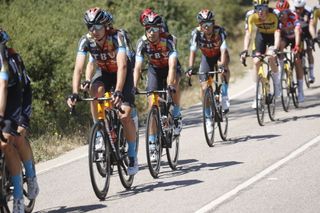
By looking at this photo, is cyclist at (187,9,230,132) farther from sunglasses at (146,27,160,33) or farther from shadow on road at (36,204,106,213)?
shadow on road at (36,204,106,213)

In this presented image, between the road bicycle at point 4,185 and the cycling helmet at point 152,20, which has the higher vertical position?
the cycling helmet at point 152,20

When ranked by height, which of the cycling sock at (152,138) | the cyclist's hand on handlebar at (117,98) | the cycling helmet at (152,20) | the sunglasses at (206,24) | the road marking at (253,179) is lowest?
the road marking at (253,179)

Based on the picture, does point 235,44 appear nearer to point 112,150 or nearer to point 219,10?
point 219,10

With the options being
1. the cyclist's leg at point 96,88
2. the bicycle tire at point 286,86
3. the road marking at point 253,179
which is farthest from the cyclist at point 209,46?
the bicycle tire at point 286,86

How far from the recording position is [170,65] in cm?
1117

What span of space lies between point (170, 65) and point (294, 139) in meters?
2.93

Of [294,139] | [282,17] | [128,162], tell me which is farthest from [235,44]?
[128,162]

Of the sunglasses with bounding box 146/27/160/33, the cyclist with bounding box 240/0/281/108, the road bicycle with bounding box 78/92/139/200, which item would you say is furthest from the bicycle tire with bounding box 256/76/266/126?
the road bicycle with bounding box 78/92/139/200

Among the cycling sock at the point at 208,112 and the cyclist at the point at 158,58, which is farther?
the cycling sock at the point at 208,112

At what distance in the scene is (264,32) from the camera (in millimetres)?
15727

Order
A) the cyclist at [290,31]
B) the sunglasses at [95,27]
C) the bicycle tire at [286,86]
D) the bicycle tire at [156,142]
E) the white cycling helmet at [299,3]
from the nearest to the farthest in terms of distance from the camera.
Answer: the sunglasses at [95,27], the bicycle tire at [156,142], the bicycle tire at [286,86], the cyclist at [290,31], the white cycling helmet at [299,3]

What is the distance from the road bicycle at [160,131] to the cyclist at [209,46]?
5.03 feet

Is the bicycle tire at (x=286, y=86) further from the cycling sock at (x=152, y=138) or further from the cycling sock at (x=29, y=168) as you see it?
the cycling sock at (x=29, y=168)

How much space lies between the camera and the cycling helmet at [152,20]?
1086 cm
